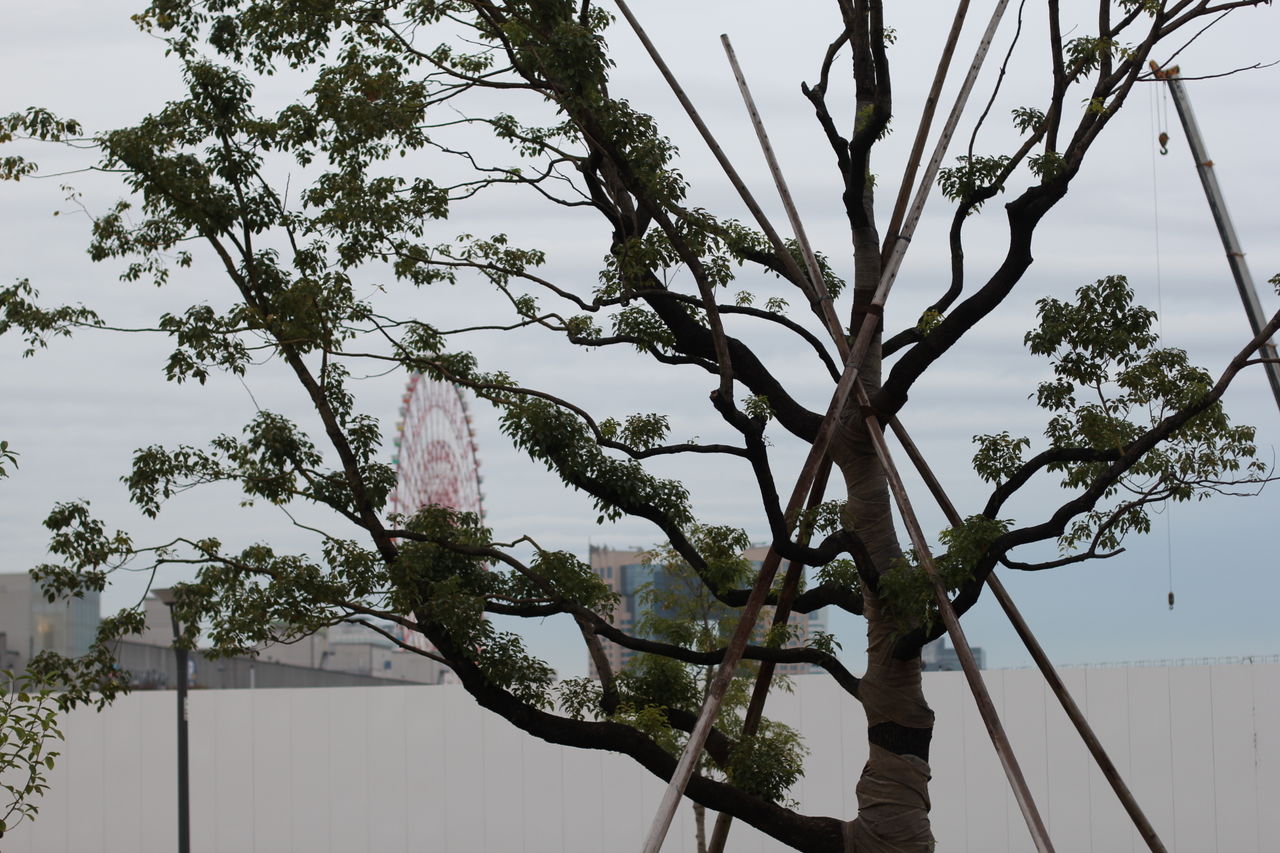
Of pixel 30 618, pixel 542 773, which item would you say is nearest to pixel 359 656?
pixel 30 618

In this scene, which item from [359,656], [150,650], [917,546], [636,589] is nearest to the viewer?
[917,546]

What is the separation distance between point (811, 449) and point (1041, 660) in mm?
2202

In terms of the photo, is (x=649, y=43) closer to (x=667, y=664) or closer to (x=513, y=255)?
(x=513, y=255)

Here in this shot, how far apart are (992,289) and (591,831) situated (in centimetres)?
937

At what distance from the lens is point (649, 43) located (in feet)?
27.6

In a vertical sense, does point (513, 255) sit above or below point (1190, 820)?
above

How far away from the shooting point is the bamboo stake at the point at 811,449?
703cm

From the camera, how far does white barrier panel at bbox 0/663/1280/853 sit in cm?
1448

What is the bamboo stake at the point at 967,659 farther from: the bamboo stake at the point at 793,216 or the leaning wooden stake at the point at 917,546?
the bamboo stake at the point at 793,216

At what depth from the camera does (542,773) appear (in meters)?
15.7

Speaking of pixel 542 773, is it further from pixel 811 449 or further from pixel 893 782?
pixel 811 449

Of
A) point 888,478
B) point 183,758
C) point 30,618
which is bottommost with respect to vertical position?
point 183,758

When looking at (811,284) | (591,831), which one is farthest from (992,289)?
(591,831)

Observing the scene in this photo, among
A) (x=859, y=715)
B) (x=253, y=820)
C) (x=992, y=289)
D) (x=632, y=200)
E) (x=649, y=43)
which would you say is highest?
(x=649, y=43)
